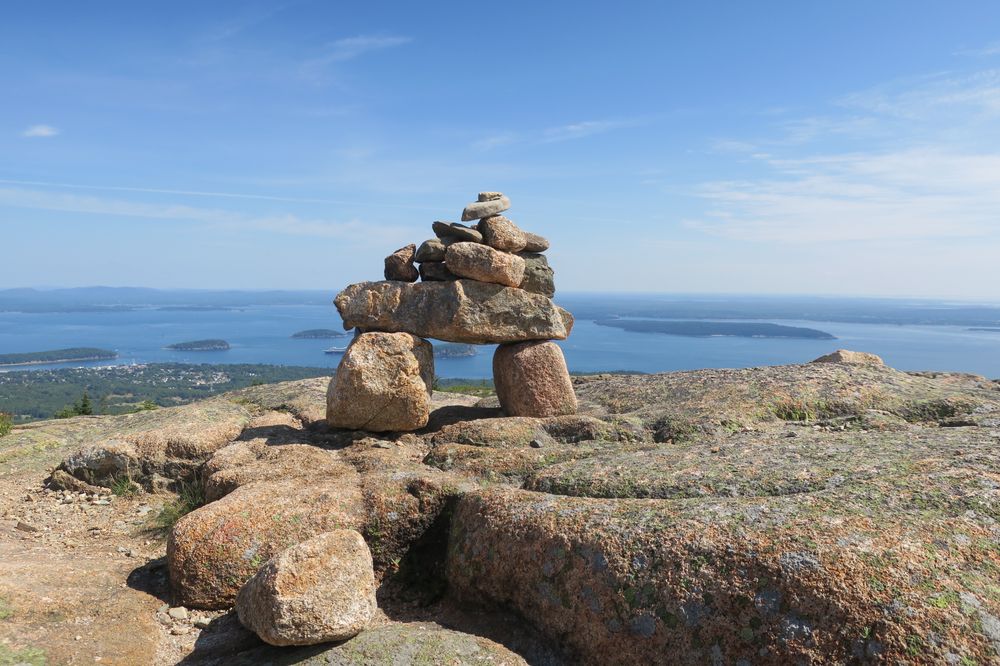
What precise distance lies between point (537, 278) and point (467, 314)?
7.20ft

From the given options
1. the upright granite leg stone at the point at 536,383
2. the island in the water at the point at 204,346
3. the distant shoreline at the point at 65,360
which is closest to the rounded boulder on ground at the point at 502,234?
the upright granite leg stone at the point at 536,383

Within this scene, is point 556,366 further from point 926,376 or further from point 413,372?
point 926,376

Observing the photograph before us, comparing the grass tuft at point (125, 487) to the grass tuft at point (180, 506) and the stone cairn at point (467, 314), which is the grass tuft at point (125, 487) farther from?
the stone cairn at point (467, 314)

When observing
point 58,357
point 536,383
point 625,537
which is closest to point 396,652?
point 625,537

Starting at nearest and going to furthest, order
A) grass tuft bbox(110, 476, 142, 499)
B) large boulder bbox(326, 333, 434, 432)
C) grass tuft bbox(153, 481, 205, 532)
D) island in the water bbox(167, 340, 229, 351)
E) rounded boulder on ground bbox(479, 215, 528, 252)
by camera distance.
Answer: grass tuft bbox(153, 481, 205, 532) < grass tuft bbox(110, 476, 142, 499) < large boulder bbox(326, 333, 434, 432) < rounded boulder on ground bbox(479, 215, 528, 252) < island in the water bbox(167, 340, 229, 351)

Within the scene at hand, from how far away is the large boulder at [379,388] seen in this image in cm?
1269

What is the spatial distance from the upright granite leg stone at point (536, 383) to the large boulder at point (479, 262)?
5.78 feet

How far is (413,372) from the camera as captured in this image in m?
13.0

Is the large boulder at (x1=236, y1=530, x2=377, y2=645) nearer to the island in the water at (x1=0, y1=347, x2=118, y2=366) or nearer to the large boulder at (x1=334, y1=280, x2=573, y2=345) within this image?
the large boulder at (x1=334, y1=280, x2=573, y2=345)

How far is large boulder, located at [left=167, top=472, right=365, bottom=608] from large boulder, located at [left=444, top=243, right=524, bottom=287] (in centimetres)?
603

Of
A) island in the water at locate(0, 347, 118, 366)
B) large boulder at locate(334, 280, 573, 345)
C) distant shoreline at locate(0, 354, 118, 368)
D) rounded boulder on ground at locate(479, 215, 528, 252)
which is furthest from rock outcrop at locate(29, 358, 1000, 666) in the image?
island in the water at locate(0, 347, 118, 366)

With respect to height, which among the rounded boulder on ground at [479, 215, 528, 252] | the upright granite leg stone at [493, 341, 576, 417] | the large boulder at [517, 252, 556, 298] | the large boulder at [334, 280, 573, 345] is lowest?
the upright granite leg stone at [493, 341, 576, 417]

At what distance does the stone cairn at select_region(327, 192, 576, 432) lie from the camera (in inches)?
518

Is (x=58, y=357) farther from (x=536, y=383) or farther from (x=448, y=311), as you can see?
(x=536, y=383)
